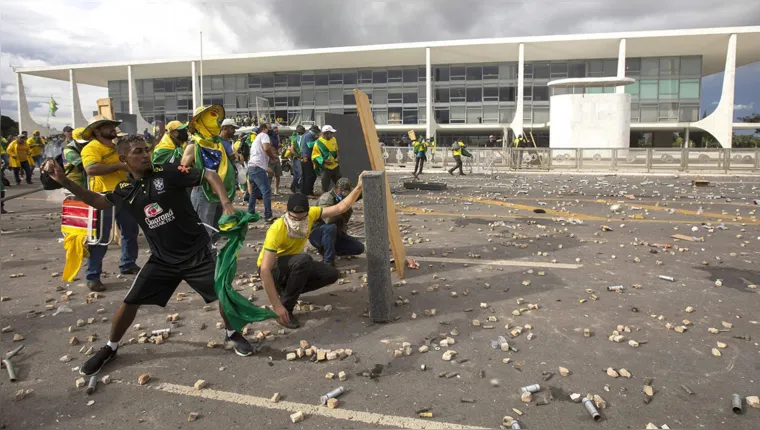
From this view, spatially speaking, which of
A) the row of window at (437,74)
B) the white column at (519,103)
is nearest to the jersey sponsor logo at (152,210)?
the white column at (519,103)

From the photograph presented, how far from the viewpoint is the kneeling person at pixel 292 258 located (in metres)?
4.27

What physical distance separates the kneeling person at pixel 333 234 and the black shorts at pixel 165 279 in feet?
A: 6.94

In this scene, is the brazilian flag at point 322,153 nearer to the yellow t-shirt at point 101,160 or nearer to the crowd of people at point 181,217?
the crowd of people at point 181,217

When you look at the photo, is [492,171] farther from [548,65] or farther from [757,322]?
[548,65]

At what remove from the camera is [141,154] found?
3721 mm

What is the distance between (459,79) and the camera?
48.1m

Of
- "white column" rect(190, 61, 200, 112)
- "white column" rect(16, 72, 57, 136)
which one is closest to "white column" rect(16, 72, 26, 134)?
"white column" rect(16, 72, 57, 136)

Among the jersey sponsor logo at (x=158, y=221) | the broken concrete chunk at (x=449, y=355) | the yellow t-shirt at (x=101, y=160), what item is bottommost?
the broken concrete chunk at (x=449, y=355)

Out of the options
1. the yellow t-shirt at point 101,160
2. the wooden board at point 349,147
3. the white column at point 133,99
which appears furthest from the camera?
the white column at point 133,99

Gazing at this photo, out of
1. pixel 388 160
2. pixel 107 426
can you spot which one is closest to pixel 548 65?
pixel 388 160

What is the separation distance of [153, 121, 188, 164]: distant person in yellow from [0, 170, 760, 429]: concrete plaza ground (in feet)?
5.07

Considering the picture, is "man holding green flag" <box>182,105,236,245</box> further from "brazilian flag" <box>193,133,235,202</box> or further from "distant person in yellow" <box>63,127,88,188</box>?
"distant person in yellow" <box>63,127,88,188</box>

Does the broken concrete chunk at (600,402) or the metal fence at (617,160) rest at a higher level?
the metal fence at (617,160)

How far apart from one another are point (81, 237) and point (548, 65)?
47462 millimetres
